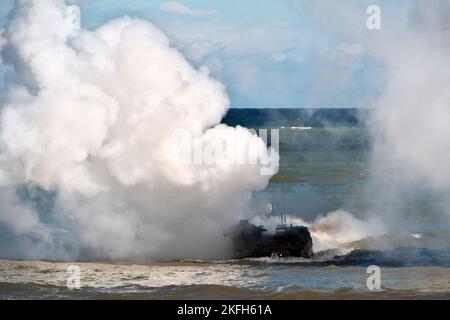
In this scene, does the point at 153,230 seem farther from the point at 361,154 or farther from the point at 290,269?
the point at 361,154

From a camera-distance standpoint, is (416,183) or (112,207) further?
(416,183)

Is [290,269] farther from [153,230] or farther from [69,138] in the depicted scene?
[69,138]

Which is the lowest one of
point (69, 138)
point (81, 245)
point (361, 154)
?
point (81, 245)

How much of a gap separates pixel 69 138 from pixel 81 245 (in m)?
5.23

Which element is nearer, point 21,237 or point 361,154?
point 21,237

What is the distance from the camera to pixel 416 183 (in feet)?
200

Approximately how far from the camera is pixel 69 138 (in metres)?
36.2

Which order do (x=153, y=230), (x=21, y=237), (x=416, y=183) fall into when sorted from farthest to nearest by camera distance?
1. (x=416, y=183)
2. (x=21, y=237)
3. (x=153, y=230)

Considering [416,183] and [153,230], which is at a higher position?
[416,183]

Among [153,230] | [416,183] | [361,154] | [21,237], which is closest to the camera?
[153,230]
